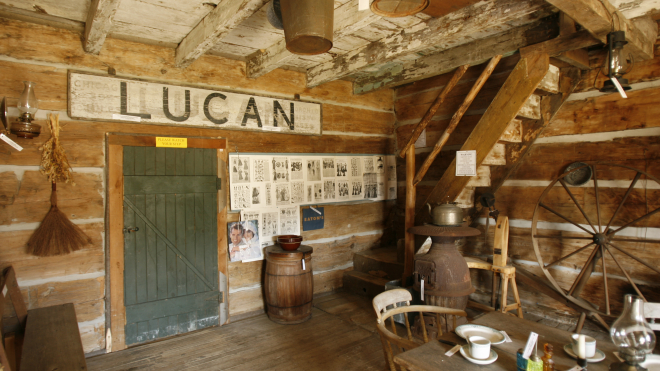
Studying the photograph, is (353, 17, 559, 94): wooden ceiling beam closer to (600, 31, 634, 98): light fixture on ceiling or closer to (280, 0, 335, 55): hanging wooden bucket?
(600, 31, 634, 98): light fixture on ceiling

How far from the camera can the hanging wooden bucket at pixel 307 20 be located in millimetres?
1954

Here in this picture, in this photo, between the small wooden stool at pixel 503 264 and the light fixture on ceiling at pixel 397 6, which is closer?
the light fixture on ceiling at pixel 397 6

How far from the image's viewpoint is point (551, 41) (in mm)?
2963

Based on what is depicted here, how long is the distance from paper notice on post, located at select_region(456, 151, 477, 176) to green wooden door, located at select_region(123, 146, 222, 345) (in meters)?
2.39

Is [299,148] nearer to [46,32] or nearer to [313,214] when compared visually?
[313,214]

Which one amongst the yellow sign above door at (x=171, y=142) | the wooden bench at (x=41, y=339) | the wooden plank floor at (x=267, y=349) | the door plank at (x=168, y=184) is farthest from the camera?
the yellow sign above door at (x=171, y=142)

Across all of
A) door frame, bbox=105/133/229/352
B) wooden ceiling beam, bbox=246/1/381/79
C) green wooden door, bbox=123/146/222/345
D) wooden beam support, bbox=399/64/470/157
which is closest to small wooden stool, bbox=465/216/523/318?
wooden beam support, bbox=399/64/470/157

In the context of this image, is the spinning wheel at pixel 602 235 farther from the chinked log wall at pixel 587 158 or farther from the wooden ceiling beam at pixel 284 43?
the wooden ceiling beam at pixel 284 43

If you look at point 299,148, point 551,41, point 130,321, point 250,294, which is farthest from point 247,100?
point 551,41

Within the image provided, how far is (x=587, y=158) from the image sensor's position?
3.57m

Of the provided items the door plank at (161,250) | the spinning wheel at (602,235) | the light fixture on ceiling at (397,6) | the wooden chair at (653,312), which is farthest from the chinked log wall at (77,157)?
the wooden chair at (653,312)

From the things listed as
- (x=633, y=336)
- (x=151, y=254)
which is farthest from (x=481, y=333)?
(x=151, y=254)

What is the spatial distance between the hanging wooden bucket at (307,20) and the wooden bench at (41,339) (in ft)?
6.78

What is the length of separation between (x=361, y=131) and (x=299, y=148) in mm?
1008
